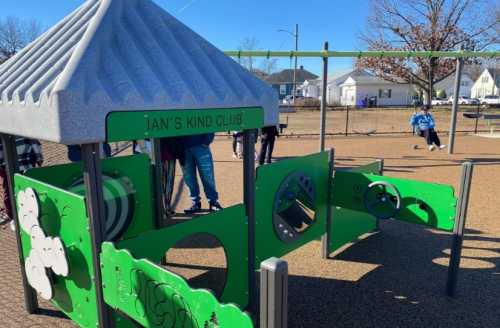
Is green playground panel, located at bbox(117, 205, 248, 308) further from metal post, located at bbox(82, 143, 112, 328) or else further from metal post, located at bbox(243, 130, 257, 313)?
metal post, located at bbox(82, 143, 112, 328)

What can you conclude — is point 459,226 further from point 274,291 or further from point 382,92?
point 382,92

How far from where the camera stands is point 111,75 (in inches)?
78.2

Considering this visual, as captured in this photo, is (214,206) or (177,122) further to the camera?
(214,206)

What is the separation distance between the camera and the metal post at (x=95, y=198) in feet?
6.86

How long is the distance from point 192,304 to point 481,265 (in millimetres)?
3439

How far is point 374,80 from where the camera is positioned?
53281mm

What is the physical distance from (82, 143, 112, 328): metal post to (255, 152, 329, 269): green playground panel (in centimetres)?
129

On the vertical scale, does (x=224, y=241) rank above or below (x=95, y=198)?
below

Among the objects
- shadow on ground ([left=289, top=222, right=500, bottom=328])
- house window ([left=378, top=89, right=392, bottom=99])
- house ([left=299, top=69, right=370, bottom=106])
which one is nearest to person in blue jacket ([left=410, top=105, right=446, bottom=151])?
shadow on ground ([left=289, top=222, right=500, bottom=328])

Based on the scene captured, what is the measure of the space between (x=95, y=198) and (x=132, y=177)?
1.31 metres

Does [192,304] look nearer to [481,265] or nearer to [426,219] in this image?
[426,219]

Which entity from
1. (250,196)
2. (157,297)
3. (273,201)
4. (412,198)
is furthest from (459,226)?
(157,297)

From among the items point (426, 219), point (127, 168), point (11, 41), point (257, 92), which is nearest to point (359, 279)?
point (426, 219)

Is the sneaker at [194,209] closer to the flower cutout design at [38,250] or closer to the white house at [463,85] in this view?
the flower cutout design at [38,250]
